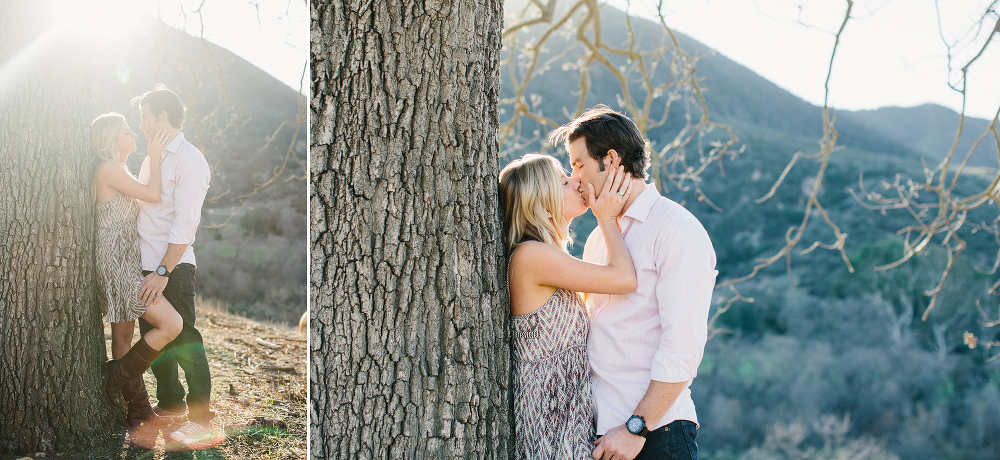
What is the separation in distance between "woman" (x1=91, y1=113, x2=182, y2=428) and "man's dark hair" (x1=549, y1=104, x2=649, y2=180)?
2160 mm

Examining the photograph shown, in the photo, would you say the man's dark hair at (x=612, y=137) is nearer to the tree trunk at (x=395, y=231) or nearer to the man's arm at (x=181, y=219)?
the tree trunk at (x=395, y=231)

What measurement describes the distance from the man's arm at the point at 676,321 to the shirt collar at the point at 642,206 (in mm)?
138

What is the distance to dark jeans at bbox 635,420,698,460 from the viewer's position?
1757mm

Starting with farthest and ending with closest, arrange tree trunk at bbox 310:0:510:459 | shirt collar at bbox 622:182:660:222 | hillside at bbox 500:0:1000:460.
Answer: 1. hillside at bbox 500:0:1000:460
2. shirt collar at bbox 622:182:660:222
3. tree trunk at bbox 310:0:510:459

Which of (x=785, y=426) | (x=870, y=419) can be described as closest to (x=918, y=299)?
(x=870, y=419)

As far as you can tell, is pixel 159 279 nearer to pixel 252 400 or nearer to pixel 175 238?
pixel 175 238

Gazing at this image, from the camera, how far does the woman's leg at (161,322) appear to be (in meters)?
2.95

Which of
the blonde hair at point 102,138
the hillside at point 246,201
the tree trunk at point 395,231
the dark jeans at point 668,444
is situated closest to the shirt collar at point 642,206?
the tree trunk at point 395,231

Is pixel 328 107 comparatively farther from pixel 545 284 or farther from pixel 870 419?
pixel 870 419

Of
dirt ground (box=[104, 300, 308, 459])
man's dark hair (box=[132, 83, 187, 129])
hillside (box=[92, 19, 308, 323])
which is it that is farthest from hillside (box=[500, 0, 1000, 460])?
man's dark hair (box=[132, 83, 187, 129])

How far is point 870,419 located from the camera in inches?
604

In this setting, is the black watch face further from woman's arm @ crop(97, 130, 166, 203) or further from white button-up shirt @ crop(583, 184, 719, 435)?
woman's arm @ crop(97, 130, 166, 203)

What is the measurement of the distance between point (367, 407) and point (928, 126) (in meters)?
31.3

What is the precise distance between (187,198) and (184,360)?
0.83 meters
